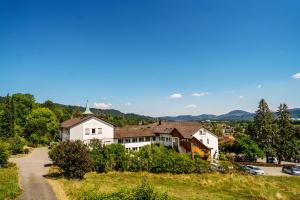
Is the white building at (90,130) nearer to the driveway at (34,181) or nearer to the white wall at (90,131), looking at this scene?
the white wall at (90,131)

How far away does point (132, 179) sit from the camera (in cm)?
3584

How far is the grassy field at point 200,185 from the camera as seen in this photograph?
29.4 metres

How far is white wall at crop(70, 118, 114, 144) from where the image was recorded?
52.0 m

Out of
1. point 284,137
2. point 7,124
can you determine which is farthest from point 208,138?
point 7,124

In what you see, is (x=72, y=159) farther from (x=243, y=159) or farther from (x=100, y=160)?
(x=243, y=159)

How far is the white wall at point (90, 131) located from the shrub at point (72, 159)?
1918 cm

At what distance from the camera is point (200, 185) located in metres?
35.6

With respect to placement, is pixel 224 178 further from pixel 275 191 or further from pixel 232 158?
→ pixel 232 158

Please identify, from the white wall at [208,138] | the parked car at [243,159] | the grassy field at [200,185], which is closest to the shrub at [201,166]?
the grassy field at [200,185]

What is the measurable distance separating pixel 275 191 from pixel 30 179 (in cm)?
2987

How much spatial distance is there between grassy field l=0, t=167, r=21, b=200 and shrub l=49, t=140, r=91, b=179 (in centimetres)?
503

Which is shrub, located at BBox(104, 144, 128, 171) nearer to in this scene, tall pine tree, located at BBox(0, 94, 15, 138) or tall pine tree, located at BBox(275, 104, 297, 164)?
tall pine tree, located at BBox(0, 94, 15, 138)

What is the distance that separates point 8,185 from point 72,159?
7409 mm

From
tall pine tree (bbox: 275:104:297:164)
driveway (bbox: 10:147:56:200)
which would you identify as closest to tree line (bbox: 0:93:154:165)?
driveway (bbox: 10:147:56:200)
